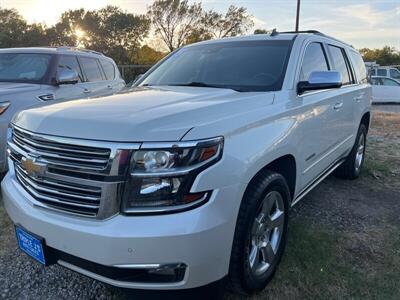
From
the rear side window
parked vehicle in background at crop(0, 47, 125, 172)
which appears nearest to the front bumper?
parked vehicle in background at crop(0, 47, 125, 172)

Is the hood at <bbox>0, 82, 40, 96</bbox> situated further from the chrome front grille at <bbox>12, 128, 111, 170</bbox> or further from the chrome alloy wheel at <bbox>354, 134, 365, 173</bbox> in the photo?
the chrome alloy wheel at <bbox>354, 134, 365, 173</bbox>

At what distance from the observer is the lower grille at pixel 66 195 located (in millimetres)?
2082

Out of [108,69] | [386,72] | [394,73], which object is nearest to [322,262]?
[108,69]

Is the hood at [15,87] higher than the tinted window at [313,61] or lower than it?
lower

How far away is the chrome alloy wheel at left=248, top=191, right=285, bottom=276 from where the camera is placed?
259 centimetres

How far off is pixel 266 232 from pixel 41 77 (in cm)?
420

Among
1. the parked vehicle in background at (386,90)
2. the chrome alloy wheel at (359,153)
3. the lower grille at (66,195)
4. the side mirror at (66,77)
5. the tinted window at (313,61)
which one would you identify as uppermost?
the tinted window at (313,61)

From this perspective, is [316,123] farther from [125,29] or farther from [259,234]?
[125,29]

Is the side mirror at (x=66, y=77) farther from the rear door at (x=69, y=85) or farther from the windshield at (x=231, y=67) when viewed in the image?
the windshield at (x=231, y=67)

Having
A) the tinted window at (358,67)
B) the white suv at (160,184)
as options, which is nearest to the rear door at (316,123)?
the white suv at (160,184)

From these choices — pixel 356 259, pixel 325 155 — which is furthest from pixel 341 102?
pixel 356 259

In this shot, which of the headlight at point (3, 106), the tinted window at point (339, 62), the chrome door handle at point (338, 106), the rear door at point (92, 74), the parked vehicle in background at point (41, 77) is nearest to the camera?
the chrome door handle at point (338, 106)

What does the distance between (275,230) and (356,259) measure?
2.83 feet

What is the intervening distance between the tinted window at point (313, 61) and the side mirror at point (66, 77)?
3.50 m
